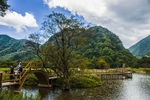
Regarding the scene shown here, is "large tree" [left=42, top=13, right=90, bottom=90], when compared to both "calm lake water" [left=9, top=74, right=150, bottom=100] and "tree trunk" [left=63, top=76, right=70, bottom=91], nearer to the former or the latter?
"tree trunk" [left=63, top=76, right=70, bottom=91]

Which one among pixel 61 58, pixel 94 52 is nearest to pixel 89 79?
pixel 61 58

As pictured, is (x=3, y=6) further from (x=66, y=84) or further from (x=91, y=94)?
(x=91, y=94)

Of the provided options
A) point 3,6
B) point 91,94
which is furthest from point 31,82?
point 3,6

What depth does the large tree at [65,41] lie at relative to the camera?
1020 inches

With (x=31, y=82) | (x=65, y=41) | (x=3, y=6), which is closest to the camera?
(x=3, y=6)

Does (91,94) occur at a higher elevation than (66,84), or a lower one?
lower

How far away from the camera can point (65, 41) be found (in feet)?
87.9

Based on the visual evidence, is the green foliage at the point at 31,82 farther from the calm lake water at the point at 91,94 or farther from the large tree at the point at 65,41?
the large tree at the point at 65,41

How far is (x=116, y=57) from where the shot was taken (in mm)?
100625

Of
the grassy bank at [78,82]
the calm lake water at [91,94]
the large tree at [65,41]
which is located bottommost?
the calm lake water at [91,94]

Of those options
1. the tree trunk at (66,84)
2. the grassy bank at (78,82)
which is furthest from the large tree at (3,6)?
the grassy bank at (78,82)

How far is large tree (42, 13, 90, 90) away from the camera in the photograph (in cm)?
2591

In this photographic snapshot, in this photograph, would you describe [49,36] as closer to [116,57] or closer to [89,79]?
[89,79]

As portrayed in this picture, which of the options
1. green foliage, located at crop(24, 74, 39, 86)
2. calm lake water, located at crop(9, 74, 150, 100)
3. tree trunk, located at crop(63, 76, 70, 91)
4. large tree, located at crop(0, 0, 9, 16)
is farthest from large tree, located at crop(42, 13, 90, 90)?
large tree, located at crop(0, 0, 9, 16)
